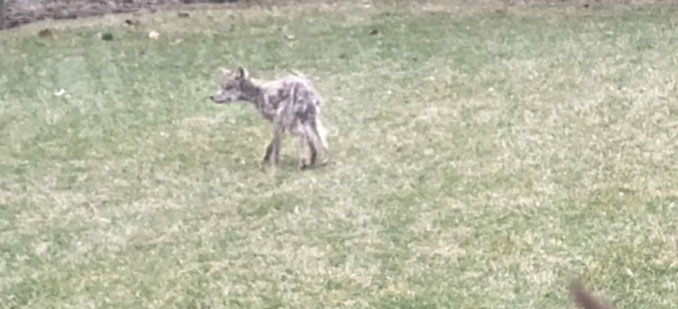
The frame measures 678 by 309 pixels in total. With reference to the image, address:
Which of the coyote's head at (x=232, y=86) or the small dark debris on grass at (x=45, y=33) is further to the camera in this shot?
the small dark debris on grass at (x=45, y=33)

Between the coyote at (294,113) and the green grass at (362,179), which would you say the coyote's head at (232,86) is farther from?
the green grass at (362,179)

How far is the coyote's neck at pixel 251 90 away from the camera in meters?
6.90

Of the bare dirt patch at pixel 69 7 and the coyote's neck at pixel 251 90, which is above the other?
the coyote's neck at pixel 251 90

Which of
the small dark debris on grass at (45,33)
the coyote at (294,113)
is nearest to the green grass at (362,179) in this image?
the coyote at (294,113)

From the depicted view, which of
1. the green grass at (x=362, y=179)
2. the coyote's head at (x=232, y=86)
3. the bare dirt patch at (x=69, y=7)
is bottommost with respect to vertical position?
the bare dirt patch at (x=69, y=7)

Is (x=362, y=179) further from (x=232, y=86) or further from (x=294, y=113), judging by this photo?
(x=232, y=86)

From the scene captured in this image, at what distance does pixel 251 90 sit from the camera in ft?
22.8

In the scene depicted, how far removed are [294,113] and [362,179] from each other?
0.55 metres

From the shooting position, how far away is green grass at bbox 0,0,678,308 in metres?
4.92

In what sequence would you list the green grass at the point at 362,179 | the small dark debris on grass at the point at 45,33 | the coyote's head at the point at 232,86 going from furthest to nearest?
the small dark debris on grass at the point at 45,33
the coyote's head at the point at 232,86
the green grass at the point at 362,179

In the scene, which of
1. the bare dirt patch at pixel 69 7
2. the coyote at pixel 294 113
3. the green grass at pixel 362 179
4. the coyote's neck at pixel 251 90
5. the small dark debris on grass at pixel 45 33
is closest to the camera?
the green grass at pixel 362 179

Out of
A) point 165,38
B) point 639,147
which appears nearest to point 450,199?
point 639,147

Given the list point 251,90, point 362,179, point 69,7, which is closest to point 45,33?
point 69,7

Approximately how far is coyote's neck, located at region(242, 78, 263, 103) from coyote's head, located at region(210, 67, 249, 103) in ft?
0.06
